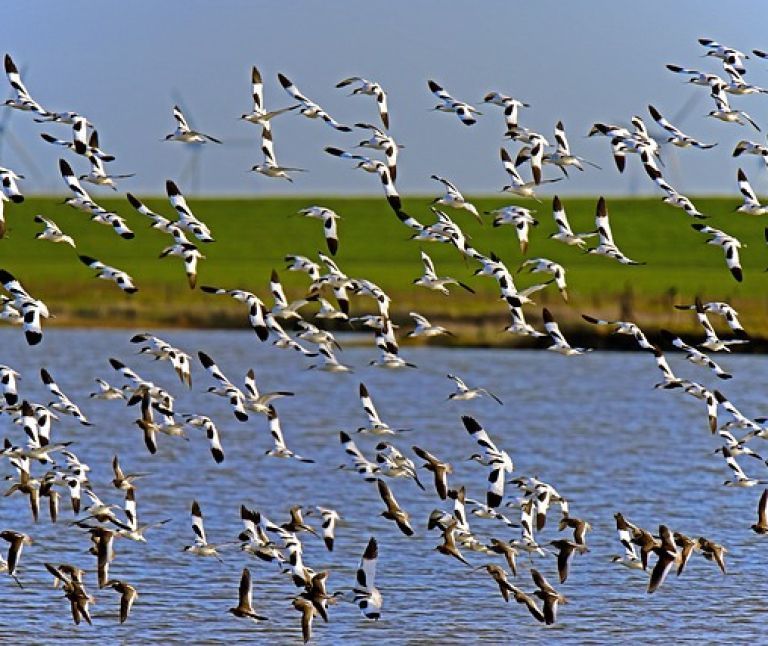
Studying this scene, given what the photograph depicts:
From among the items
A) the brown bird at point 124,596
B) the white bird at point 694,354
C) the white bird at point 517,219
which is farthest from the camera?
the white bird at point 517,219

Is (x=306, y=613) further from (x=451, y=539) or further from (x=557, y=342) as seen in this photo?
(x=557, y=342)

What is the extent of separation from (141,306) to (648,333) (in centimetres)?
1736

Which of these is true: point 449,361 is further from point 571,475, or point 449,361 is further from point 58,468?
point 58,468

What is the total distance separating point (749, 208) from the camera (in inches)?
1105

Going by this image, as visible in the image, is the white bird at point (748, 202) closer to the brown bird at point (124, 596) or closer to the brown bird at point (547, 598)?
the brown bird at point (547, 598)

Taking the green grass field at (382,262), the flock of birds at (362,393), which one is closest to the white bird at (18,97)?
the flock of birds at (362,393)

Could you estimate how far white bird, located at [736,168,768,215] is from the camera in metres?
27.6

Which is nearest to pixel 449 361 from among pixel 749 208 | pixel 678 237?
pixel 749 208

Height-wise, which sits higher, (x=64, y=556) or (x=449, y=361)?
(x=449, y=361)

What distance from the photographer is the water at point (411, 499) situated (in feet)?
80.8

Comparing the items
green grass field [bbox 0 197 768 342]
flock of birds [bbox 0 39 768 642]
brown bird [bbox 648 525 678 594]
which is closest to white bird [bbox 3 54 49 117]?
flock of birds [bbox 0 39 768 642]

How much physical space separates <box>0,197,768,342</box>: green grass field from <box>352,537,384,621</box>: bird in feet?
110

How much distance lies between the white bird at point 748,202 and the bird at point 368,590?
7.89 m

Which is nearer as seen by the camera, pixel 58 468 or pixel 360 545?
pixel 58 468
